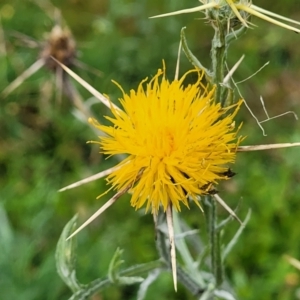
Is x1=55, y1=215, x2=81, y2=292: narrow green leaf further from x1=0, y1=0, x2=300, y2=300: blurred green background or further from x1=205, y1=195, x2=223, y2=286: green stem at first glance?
x1=0, y1=0, x2=300, y2=300: blurred green background

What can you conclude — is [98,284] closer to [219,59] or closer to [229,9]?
[219,59]

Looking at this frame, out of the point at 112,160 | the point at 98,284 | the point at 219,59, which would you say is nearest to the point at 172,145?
the point at 219,59

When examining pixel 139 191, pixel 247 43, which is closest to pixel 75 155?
pixel 247 43

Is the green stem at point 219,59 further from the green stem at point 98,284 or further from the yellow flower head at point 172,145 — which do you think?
the green stem at point 98,284

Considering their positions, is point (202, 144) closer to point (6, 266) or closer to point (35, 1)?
point (6, 266)

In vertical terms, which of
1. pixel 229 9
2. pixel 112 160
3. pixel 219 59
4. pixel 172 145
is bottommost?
pixel 112 160

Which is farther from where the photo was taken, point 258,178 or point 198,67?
point 258,178
